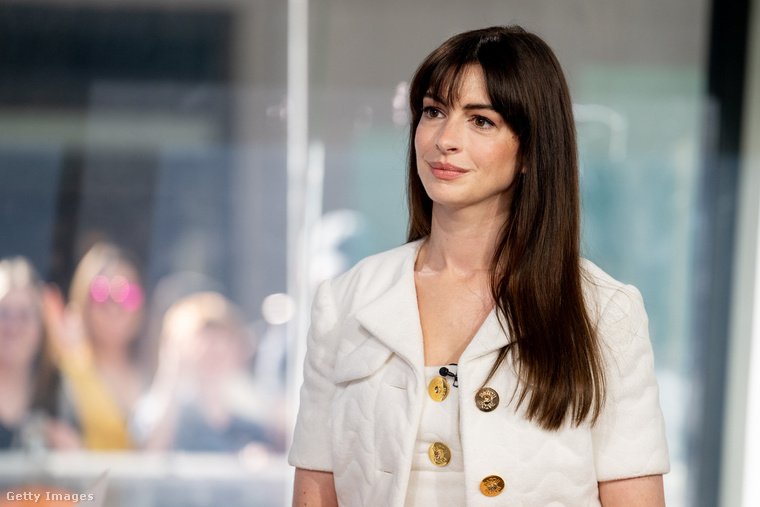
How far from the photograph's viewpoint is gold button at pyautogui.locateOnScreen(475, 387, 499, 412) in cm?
125

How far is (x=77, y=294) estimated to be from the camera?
2936 mm

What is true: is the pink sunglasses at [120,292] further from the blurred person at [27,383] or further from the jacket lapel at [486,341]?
the jacket lapel at [486,341]

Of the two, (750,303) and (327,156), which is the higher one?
(327,156)

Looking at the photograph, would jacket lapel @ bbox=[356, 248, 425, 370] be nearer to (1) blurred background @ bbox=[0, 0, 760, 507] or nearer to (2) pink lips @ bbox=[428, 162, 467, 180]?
(2) pink lips @ bbox=[428, 162, 467, 180]

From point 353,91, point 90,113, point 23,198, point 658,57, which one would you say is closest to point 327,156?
point 353,91

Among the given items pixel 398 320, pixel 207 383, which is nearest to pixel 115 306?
pixel 207 383

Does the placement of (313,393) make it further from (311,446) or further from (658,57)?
(658,57)

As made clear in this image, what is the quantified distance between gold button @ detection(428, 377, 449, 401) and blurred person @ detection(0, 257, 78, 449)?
2.08 metres

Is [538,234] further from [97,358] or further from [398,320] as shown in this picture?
[97,358]

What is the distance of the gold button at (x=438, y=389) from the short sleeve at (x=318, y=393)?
0.69ft

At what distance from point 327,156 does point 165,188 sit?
64 centimetres

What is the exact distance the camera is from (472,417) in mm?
1245

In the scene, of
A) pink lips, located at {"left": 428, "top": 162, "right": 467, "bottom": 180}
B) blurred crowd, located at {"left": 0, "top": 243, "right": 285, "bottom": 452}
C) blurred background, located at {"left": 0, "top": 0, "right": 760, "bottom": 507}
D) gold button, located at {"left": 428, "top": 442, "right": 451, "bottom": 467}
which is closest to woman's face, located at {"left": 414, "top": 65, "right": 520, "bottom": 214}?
pink lips, located at {"left": 428, "top": 162, "right": 467, "bottom": 180}

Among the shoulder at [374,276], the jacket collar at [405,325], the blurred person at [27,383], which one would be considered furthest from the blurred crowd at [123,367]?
the jacket collar at [405,325]
